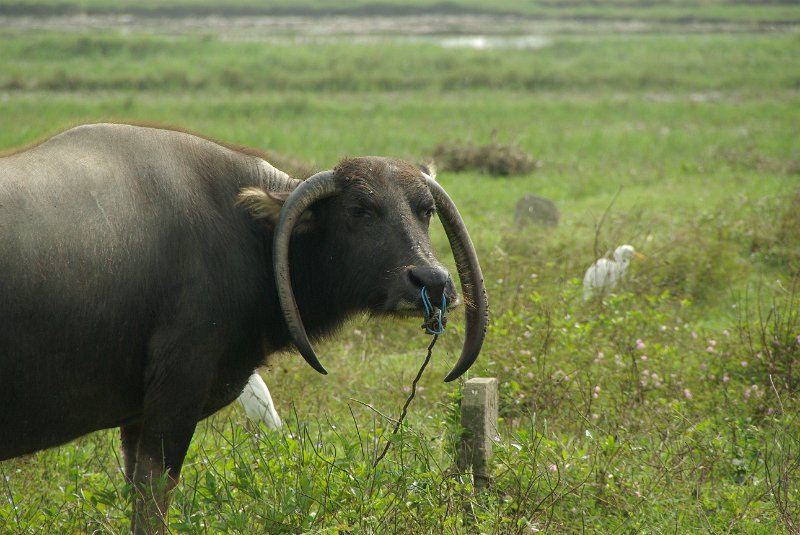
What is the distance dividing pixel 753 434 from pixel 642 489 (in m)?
0.91

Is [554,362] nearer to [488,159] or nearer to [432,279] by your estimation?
[432,279]

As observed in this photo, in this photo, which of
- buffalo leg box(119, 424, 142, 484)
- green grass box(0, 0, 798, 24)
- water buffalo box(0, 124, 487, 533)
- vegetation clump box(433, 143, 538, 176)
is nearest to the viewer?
water buffalo box(0, 124, 487, 533)

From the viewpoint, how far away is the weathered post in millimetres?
3910

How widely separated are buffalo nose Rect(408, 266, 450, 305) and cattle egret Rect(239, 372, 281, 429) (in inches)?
62.5

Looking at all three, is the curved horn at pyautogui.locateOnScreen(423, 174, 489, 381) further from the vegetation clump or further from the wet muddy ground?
the wet muddy ground

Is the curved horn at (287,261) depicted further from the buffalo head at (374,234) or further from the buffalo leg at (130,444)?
the buffalo leg at (130,444)

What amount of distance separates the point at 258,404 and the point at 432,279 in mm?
1740

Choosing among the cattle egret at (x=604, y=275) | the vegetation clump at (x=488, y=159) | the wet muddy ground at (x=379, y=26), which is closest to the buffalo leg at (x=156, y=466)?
the cattle egret at (x=604, y=275)

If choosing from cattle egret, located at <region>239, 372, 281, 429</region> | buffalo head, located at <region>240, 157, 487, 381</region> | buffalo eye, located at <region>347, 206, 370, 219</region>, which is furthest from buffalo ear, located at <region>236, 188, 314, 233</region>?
cattle egret, located at <region>239, 372, 281, 429</region>

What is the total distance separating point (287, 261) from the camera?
3754 mm

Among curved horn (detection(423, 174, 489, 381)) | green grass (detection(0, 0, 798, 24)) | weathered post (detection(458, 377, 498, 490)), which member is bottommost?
green grass (detection(0, 0, 798, 24))

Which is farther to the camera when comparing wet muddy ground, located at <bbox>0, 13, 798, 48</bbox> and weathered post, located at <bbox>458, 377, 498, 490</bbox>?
A: wet muddy ground, located at <bbox>0, 13, 798, 48</bbox>

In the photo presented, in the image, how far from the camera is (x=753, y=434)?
4621 mm

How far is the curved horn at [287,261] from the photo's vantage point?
368 cm
